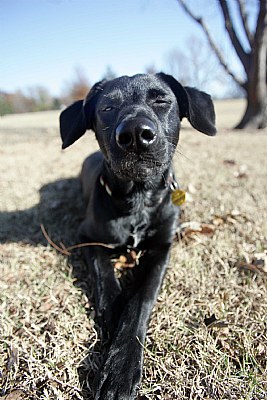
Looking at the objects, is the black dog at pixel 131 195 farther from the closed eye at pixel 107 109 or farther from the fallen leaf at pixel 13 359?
the fallen leaf at pixel 13 359

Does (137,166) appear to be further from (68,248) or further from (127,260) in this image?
(68,248)

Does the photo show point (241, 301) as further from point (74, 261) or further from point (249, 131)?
point (249, 131)

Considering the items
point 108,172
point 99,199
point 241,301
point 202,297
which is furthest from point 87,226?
point 241,301

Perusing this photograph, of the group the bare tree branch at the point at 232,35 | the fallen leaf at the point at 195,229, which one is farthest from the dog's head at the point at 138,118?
the bare tree branch at the point at 232,35

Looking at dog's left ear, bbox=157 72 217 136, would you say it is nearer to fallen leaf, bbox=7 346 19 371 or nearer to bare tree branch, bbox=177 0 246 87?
fallen leaf, bbox=7 346 19 371

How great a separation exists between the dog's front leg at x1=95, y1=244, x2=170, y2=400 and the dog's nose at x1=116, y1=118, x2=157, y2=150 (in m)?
0.80

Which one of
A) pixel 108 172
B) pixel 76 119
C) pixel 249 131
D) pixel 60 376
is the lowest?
pixel 249 131

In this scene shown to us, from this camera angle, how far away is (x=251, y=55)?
857 centimetres

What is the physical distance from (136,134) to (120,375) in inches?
44.2

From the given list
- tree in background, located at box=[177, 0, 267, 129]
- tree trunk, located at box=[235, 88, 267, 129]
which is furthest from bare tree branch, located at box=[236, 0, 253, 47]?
tree trunk, located at box=[235, 88, 267, 129]

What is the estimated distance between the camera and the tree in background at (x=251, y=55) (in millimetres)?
7989

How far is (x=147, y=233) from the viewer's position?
2088 mm

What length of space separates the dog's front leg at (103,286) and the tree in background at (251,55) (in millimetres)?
8437

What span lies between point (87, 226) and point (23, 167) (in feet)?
10.2
